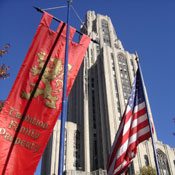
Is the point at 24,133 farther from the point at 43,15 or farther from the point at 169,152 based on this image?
the point at 169,152

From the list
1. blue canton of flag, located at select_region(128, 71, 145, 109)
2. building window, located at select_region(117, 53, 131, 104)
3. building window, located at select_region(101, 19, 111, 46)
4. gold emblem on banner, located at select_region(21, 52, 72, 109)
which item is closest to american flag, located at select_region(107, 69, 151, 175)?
blue canton of flag, located at select_region(128, 71, 145, 109)

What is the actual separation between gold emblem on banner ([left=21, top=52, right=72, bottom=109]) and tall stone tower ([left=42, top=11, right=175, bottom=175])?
46.3m

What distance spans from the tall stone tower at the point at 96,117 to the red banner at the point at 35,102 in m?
46.3

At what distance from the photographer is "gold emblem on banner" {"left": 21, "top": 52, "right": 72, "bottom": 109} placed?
11031 millimetres

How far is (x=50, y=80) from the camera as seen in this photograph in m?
11.7

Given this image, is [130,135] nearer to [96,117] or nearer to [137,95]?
[137,95]

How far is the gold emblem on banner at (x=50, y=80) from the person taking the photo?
11031 mm

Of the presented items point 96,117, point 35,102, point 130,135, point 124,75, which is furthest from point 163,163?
point 35,102

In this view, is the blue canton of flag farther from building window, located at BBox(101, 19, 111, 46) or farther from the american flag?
building window, located at BBox(101, 19, 111, 46)

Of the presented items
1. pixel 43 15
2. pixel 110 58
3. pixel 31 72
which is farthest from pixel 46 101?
pixel 110 58

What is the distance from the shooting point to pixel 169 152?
68062 mm

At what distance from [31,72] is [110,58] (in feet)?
246

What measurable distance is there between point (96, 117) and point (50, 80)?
65.2 metres

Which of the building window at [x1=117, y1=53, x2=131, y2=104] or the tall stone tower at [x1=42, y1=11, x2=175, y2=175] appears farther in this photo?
the building window at [x1=117, y1=53, x2=131, y2=104]
